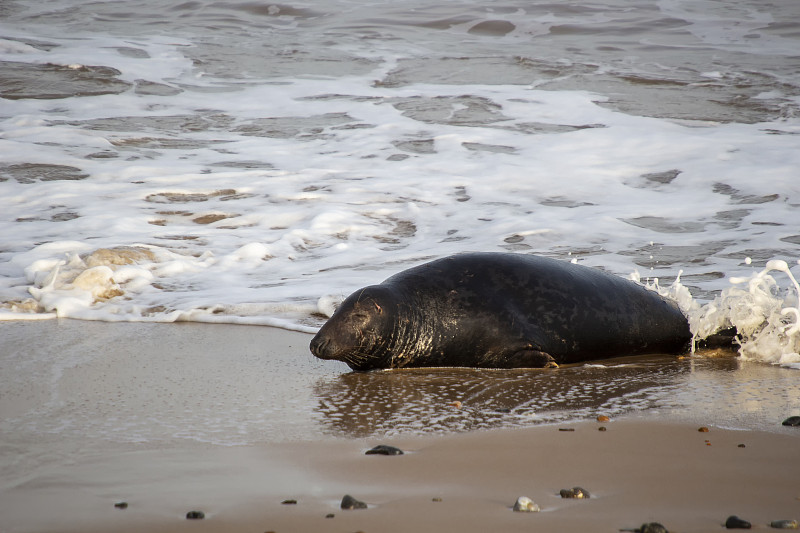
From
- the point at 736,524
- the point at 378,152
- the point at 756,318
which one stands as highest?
the point at 736,524

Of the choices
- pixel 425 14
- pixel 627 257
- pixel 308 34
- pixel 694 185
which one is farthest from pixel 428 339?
pixel 425 14

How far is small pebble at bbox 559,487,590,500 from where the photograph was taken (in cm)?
229

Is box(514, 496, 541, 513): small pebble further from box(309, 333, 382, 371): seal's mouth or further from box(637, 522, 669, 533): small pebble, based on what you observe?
box(309, 333, 382, 371): seal's mouth

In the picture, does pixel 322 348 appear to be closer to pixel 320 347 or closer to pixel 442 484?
pixel 320 347

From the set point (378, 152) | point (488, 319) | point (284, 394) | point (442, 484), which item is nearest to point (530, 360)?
point (488, 319)

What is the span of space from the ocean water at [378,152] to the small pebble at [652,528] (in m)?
2.73

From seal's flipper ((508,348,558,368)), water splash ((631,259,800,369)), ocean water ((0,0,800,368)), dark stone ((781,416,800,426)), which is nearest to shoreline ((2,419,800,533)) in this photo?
dark stone ((781,416,800,426))

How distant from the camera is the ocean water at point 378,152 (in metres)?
6.37

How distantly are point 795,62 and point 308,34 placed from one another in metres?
11.0

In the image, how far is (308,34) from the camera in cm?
1975

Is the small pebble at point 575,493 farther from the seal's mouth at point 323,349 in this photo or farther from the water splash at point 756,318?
the water splash at point 756,318

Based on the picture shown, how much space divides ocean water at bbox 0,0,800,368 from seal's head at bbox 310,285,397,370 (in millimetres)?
1198

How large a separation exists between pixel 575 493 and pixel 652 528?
36 cm

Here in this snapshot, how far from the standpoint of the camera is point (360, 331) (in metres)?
4.18
